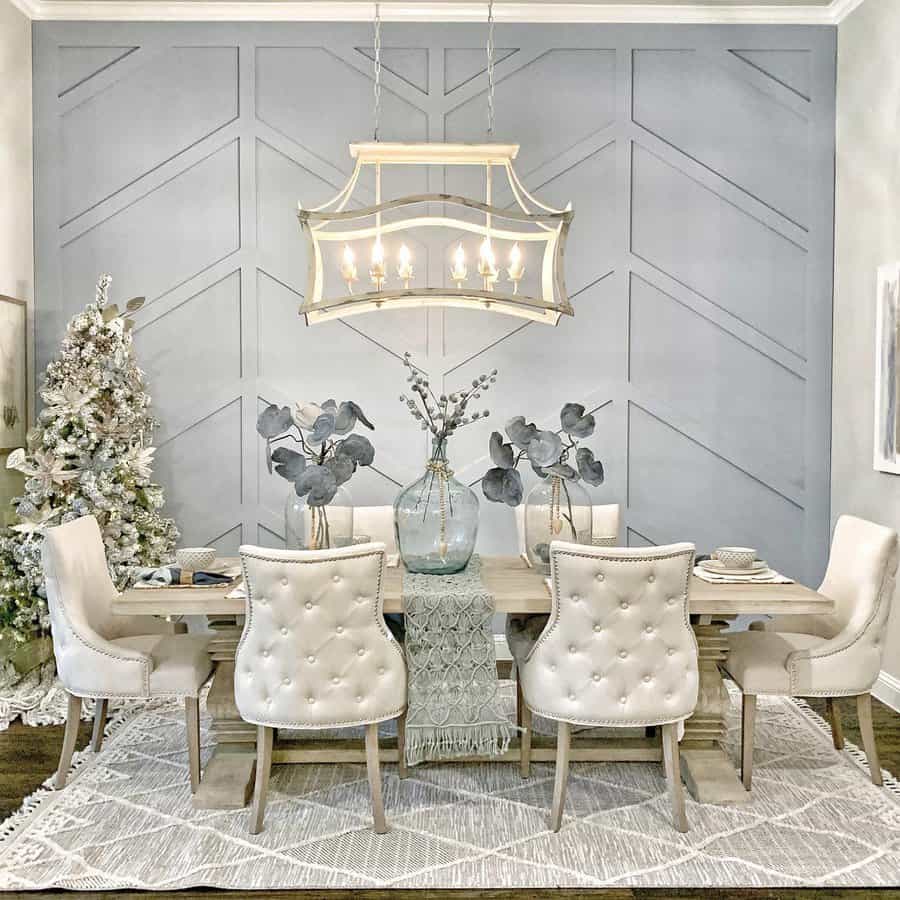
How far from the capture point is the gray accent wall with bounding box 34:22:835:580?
4.71 metres

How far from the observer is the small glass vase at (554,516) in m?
3.39

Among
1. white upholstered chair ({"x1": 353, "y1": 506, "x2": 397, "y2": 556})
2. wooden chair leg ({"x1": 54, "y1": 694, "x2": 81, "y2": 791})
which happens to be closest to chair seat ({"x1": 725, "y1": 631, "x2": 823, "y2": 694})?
white upholstered chair ({"x1": 353, "y1": 506, "x2": 397, "y2": 556})

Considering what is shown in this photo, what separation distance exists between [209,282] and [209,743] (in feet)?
7.30

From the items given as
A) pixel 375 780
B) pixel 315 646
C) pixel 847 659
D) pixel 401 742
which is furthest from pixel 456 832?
pixel 847 659

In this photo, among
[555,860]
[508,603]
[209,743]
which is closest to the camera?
[555,860]

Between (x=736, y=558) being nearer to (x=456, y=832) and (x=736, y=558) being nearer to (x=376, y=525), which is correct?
(x=456, y=832)

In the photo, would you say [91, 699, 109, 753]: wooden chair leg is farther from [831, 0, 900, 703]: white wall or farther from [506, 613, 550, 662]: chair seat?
[831, 0, 900, 703]: white wall

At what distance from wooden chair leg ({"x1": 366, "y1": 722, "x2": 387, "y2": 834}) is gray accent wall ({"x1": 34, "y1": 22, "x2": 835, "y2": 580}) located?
6.50 feet

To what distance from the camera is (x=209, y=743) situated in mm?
3746


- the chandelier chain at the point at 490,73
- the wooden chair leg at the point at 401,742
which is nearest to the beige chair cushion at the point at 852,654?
the wooden chair leg at the point at 401,742

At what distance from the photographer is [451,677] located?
3.01 m

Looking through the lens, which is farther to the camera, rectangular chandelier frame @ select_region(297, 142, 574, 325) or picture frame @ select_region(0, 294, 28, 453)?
picture frame @ select_region(0, 294, 28, 453)

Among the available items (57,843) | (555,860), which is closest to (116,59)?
(57,843)

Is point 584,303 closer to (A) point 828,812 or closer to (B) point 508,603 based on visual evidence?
(B) point 508,603
